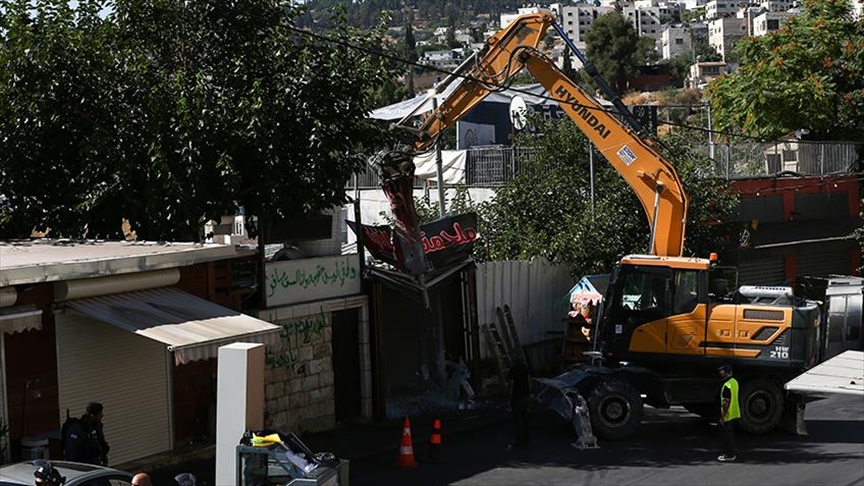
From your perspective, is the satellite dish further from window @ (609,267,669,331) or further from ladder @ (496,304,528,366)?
window @ (609,267,669,331)

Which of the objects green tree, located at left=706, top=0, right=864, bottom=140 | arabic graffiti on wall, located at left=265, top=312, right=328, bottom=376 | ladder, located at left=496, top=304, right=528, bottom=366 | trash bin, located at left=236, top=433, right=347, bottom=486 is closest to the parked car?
trash bin, located at left=236, top=433, right=347, bottom=486

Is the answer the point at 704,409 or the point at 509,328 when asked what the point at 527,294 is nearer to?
the point at 509,328

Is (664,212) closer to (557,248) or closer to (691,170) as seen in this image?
(557,248)

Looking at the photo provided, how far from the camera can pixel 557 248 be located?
79.4ft

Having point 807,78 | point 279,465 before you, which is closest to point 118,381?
point 279,465

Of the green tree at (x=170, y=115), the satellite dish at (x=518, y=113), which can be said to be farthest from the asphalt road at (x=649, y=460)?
the satellite dish at (x=518, y=113)

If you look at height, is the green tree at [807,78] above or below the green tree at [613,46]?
below

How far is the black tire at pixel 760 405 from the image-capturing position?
18891 millimetres

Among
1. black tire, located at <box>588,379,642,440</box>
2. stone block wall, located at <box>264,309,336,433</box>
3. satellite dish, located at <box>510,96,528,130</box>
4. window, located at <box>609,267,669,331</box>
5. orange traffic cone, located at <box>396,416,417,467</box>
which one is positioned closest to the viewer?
orange traffic cone, located at <box>396,416,417,467</box>

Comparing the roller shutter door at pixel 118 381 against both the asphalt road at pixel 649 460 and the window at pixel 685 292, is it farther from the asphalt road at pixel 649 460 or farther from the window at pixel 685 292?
the window at pixel 685 292

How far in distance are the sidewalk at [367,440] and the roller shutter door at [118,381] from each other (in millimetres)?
357

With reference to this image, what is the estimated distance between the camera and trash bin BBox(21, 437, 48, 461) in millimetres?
14438

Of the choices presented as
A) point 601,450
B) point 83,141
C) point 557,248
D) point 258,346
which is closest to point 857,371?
point 258,346

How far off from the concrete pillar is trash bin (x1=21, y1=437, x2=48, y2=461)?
2.63 m
